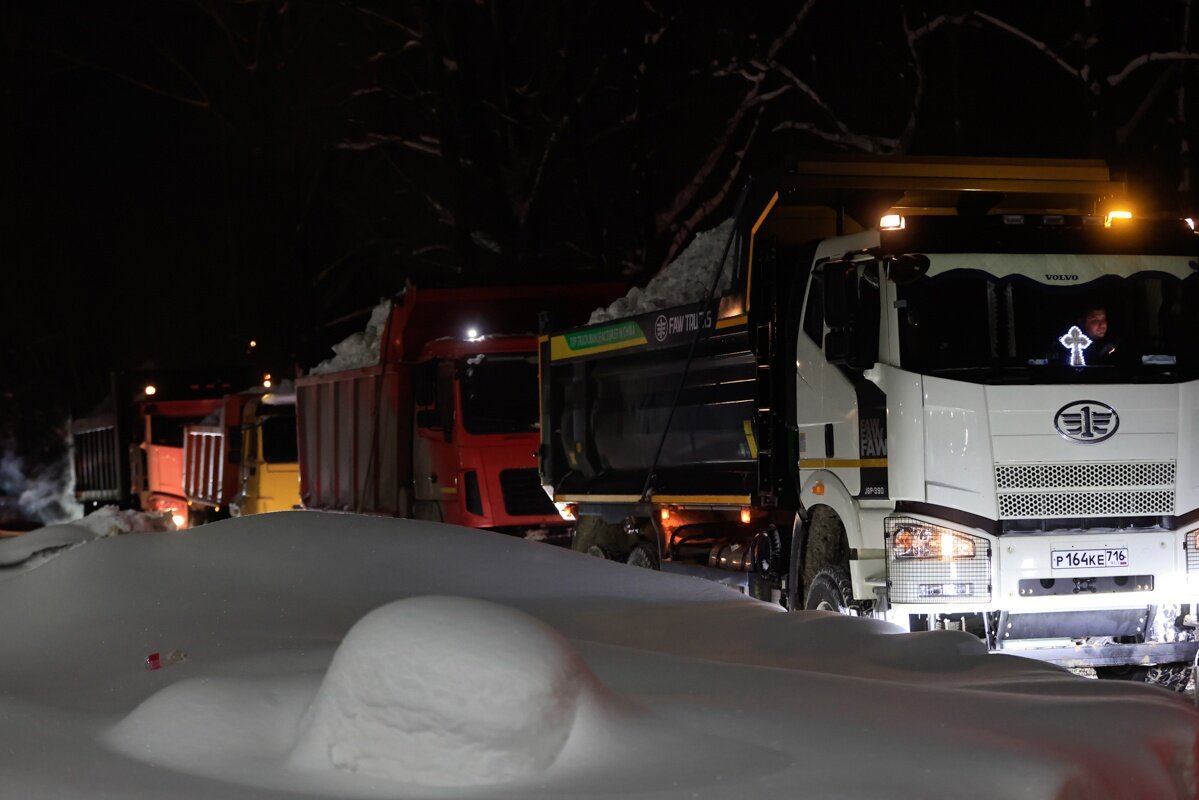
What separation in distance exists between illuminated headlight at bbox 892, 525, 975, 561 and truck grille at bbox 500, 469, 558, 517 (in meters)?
7.79

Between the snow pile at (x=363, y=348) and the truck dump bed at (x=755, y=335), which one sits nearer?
the truck dump bed at (x=755, y=335)

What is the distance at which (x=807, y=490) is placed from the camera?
953cm

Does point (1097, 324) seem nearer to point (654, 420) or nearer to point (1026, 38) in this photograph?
point (654, 420)

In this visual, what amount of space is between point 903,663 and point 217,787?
3293 millimetres

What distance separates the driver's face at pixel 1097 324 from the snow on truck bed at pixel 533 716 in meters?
2.25

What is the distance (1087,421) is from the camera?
8336mm

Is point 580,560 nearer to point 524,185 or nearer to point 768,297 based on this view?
point 768,297

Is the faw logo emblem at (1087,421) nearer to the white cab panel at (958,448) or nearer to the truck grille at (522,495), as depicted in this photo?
the white cab panel at (958,448)

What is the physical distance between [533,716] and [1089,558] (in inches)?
182

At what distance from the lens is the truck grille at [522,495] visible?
52.2ft

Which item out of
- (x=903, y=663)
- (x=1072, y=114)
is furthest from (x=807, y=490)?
(x=1072, y=114)

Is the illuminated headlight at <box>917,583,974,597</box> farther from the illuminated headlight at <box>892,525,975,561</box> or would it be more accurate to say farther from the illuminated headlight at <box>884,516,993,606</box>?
the illuminated headlight at <box>892,525,975,561</box>

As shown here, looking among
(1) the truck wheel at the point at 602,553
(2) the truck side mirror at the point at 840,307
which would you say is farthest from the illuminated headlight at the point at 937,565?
(1) the truck wheel at the point at 602,553

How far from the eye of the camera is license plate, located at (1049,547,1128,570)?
27.1ft
